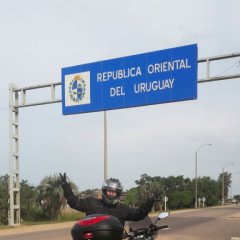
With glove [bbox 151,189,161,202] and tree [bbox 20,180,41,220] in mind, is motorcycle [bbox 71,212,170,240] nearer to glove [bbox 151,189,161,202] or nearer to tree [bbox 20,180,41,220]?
glove [bbox 151,189,161,202]

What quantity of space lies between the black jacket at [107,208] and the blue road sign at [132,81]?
48.6ft

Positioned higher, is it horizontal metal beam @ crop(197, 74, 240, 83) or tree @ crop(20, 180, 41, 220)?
horizontal metal beam @ crop(197, 74, 240, 83)

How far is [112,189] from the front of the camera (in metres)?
4.69

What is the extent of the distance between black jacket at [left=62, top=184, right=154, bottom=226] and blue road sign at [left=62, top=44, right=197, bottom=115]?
14.8 meters

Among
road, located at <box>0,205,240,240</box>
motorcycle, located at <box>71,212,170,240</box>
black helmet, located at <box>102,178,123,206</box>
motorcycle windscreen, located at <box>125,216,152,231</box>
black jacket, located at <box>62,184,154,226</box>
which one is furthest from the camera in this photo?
road, located at <box>0,205,240,240</box>

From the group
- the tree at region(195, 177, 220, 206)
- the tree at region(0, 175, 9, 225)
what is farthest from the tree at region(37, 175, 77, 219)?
the tree at region(195, 177, 220, 206)

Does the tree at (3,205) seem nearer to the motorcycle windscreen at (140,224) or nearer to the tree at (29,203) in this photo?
the tree at (29,203)

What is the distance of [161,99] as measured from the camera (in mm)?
20188

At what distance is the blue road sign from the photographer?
19.8 metres

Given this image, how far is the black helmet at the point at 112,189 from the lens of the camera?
15.4ft

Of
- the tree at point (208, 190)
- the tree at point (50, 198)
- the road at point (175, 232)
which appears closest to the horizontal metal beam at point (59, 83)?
the road at point (175, 232)

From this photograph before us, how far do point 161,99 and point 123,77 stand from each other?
1.99 m

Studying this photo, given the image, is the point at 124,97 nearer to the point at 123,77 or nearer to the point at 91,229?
the point at 123,77

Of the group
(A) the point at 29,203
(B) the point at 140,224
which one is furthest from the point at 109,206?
(A) the point at 29,203
